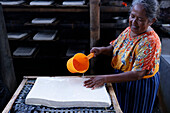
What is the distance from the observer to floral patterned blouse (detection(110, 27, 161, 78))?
128 cm

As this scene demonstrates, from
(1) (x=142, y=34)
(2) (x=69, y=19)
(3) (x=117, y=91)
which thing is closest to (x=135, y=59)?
(1) (x=142, y=34)

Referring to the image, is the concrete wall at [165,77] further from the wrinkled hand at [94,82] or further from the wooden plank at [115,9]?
the wrinkled hand at [94,82]

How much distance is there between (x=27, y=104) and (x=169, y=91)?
167 cm

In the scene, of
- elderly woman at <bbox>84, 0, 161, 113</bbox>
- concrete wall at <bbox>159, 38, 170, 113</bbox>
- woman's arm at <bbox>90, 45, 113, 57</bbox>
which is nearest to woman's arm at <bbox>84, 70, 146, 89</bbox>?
elderly woman at <bbox>84, 0, 161, 113</bbox>

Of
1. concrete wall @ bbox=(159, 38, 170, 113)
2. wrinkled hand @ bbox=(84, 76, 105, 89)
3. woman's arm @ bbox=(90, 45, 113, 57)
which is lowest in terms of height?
concrete wall @ bbox=(159, 38, 170, 113)

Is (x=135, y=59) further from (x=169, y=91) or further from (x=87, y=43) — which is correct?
(x=87, y=43)

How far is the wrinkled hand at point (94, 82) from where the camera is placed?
1.20 meters

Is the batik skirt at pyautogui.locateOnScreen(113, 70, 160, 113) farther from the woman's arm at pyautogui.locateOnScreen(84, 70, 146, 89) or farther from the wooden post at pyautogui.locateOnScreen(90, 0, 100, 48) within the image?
the wooden post at pyautogui.locateOnScreen(90, 0, 100, 48)

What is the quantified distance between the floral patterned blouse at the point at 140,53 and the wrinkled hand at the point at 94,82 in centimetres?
29

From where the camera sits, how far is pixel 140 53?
130cm

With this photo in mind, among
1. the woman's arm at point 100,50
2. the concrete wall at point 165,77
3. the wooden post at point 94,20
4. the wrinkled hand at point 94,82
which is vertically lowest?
the concrete wall at point 165,77

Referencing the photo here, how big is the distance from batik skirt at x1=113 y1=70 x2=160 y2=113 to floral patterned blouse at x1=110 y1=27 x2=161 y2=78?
11 centimetres

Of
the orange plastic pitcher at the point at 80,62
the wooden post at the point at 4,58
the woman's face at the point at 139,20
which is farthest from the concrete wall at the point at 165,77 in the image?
the wooden post at the point at 4,58

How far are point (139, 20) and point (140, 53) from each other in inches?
10.4
